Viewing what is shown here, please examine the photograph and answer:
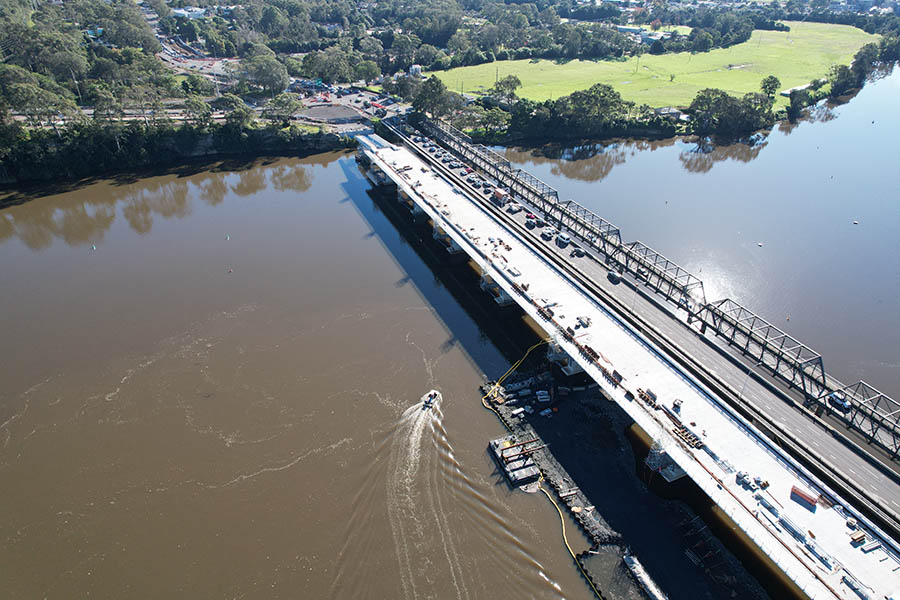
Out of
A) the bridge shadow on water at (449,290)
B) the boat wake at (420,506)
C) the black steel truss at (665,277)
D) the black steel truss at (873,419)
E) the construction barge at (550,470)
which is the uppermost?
the black steel truss at (665,277)

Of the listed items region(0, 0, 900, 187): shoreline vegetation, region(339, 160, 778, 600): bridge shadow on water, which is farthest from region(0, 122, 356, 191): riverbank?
region(339, 160, 778, 600): bridge shadow on water

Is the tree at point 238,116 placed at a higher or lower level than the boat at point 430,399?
higher

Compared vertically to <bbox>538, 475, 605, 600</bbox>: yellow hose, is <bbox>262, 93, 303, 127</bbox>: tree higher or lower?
higher

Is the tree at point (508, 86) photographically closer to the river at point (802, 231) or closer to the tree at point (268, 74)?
the river at point (802, 231)

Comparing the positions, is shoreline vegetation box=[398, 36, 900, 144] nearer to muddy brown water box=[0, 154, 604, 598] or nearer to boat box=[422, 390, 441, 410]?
muddy brown water box=[0, 154, 604, 598]

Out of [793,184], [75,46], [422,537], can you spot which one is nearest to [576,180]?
[793,184]

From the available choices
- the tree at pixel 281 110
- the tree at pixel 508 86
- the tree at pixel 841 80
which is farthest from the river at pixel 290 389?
the tree at pixel 841 80

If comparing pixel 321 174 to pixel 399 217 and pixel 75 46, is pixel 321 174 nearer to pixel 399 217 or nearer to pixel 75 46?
pixel 399 217

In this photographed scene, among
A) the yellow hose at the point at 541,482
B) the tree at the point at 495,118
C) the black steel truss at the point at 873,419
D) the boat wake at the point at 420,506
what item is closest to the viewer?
the yellow hose at the point at 541,482
